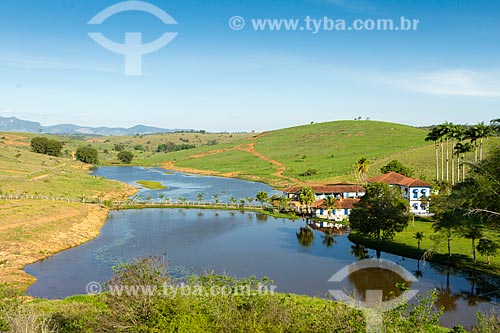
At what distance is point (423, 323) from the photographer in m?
18.9

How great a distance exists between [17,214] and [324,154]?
117286mm

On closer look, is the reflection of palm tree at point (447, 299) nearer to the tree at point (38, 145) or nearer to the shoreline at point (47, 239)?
the shoreline at point (47, 239)

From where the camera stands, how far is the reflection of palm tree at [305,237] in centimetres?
5419

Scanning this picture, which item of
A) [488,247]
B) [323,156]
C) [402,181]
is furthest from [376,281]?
[323,156]

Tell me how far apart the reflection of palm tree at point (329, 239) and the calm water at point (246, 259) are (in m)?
0.14

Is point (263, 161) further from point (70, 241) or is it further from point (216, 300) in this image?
point (216, 300)

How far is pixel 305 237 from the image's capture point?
57.6 metres

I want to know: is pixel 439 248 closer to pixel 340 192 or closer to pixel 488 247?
pixel 488 247

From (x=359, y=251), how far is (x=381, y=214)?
6291mm

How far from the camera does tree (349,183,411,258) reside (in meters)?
46.0

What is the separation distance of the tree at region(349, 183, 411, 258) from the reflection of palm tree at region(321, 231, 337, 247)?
17.9 feet

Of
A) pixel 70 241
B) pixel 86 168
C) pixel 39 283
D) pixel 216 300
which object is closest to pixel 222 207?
pixel 70 241

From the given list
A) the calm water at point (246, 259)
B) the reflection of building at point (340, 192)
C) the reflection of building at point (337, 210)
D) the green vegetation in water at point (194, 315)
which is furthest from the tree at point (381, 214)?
the reflection of building at point (340, 192)

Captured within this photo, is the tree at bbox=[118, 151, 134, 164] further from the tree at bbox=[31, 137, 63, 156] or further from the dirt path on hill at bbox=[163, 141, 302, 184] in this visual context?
the tree at bbox=[31, 137, 63, 156]
